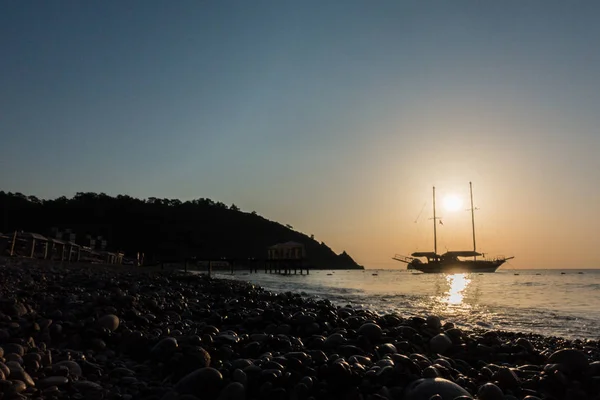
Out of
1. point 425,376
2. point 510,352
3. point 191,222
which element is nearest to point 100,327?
point 425,376

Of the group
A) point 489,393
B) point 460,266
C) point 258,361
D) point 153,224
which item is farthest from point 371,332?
point 153,224

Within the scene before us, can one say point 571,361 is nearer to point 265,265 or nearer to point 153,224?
point 265,265

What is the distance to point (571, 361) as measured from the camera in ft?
Answer: 17.0

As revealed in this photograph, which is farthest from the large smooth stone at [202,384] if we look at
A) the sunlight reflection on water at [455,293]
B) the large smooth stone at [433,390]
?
the sunlight reflection on water at [455,293]

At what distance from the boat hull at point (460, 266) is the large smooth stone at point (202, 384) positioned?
102750mm

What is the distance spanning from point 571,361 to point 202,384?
14.1 feet

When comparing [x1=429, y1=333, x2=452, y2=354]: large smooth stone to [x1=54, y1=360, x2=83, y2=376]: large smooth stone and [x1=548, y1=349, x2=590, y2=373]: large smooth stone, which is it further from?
[x1=54, y1=360, x2=83, y2=376]: large smooth stone

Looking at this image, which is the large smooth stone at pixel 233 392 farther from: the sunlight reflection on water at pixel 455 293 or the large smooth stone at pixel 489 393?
the sunlight reflection on water at pixel 455 293

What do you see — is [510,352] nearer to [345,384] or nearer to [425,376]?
[425,376]

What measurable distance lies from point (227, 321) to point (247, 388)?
13.6 ft

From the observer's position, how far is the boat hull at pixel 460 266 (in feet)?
331

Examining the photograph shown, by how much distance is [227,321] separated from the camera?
8109 mm

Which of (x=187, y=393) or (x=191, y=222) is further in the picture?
(x=191, y=222)

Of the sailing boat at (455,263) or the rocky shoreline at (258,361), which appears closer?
the rocky shoreline at (258,361)
